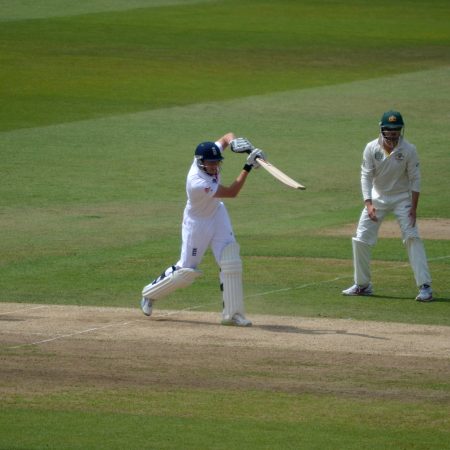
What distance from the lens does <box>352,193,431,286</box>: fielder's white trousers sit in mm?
14352

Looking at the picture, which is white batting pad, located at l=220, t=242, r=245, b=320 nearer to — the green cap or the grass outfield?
the grass outfield

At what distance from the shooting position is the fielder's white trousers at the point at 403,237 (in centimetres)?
1435

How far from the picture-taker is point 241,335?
40.6 feet

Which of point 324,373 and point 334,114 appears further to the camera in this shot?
point 334,114

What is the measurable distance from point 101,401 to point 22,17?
32122mm

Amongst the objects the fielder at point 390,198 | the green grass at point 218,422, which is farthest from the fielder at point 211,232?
the green grass at point 218,422

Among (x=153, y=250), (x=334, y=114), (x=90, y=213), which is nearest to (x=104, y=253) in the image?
(x=153, y=250)

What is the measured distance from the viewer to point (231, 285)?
41.8 ft

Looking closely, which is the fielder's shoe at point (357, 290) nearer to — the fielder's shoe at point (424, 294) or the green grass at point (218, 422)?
the fielder's shoe at point (424, 294)

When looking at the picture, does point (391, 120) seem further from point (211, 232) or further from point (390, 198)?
point (211, 232)

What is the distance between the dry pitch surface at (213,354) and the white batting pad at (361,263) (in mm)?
1503

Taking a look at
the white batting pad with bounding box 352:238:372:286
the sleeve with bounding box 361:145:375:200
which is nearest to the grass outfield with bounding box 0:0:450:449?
the white batting pad with bounding box 352:238:372:286

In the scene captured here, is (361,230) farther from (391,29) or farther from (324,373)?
(391,29)

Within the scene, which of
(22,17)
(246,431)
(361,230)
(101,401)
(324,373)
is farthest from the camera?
(22,17)
